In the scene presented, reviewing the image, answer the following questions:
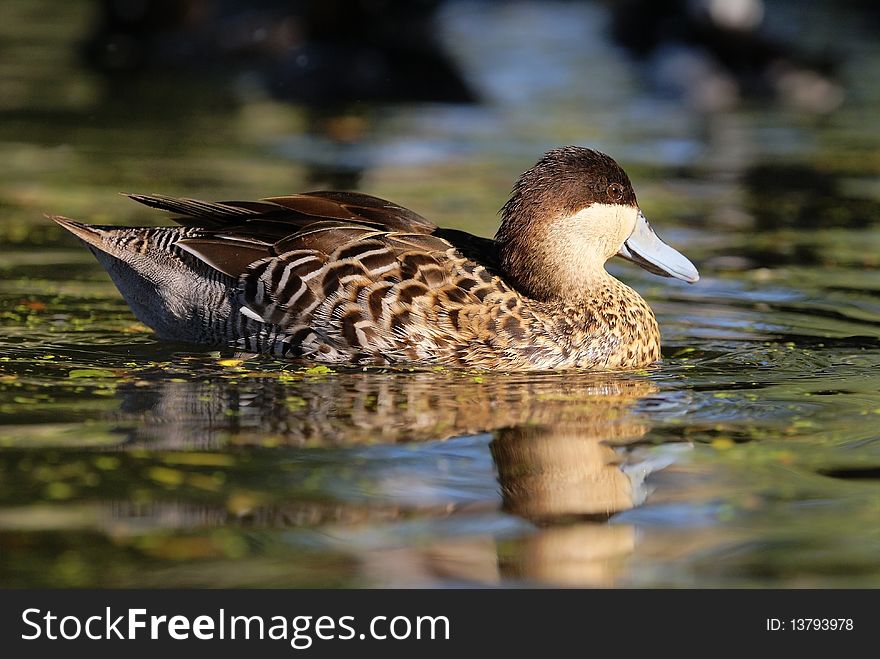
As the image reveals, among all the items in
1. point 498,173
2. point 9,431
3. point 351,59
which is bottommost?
point 9,431

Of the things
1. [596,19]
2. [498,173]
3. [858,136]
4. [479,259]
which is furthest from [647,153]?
[596,19]

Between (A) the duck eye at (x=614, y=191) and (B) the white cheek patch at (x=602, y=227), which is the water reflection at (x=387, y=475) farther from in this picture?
(A) the duck eye at (x=614, y=191)

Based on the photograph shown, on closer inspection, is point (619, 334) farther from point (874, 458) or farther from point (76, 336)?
point (76, 336)

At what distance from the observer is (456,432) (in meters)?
6.57

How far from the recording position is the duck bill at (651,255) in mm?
8312


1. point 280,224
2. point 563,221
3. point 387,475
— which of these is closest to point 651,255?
point 563,221

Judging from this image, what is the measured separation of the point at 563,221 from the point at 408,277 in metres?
0.86

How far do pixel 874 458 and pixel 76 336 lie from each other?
4151 millimetres

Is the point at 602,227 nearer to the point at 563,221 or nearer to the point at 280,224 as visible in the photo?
the point at 563,221

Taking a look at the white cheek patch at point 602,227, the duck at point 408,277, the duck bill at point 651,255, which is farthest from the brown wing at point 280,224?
the duck bill at point 651,255

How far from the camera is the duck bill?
27.3 feet

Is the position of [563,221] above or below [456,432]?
above

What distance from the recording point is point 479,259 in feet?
→ 26.3

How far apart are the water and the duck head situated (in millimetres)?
563
